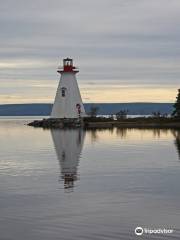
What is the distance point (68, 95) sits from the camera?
3501 inches

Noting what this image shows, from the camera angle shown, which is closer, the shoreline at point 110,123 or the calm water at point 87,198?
the calm water at point 87,198

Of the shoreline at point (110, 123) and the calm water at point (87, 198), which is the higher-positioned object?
the shoreline at point (110, 123)

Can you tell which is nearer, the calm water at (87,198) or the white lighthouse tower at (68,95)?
the calm water at (87,198)

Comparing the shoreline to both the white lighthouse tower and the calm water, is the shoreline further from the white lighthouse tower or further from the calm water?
the calm water

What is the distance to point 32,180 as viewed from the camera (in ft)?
83.3

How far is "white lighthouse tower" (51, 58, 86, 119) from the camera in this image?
8919 cm

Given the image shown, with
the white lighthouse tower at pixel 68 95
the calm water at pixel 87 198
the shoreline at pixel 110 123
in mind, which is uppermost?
the white lighthouse tower at pixel 68 95

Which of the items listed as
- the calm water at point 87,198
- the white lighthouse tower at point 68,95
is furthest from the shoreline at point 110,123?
the calm water at point 87,198

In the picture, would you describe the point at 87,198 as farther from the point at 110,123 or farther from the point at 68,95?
the point at 110,123

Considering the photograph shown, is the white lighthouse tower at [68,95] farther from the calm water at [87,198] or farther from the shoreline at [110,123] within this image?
the calm water at [87,198]

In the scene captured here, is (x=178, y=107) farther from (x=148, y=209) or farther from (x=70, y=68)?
(x=148, y=209)

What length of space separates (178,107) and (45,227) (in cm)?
8015

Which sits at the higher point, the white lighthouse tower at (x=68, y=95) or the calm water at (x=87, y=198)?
the white lighthouse tower at (x=68, y=95)

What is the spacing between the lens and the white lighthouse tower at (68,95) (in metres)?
89.2
